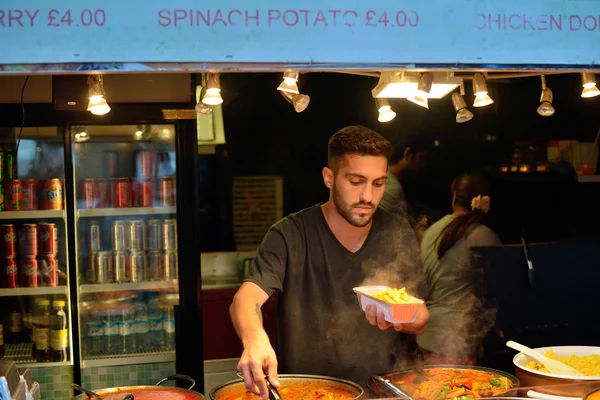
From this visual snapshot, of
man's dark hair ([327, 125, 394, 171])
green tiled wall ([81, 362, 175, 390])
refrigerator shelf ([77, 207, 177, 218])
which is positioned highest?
man's dark hair ([327, 125, 394, 171])

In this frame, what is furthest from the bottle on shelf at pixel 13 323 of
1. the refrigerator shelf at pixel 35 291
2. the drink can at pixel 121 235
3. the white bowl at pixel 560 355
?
the white bowl at pixel 560 355

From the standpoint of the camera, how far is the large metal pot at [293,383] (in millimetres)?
2404

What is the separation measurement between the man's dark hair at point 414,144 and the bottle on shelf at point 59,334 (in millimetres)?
2780

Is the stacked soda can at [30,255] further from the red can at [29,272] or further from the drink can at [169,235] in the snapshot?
the drink can at [169,235]

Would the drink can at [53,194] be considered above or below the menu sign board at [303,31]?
below

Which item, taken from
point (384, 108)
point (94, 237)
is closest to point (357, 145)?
point (384, 108)

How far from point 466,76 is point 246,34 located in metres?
1.77

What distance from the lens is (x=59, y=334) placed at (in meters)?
4.43

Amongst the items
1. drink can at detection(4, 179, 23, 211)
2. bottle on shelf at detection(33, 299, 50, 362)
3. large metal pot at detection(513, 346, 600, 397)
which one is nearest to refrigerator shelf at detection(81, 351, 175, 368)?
bottle on shelf at detection(33, 299, 50, 362)

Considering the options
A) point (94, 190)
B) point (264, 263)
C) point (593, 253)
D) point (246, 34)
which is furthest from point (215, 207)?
point (246, 34)

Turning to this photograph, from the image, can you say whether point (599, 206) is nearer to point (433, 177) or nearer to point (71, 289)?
point (433, 177)

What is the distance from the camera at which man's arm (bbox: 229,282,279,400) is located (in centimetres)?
227

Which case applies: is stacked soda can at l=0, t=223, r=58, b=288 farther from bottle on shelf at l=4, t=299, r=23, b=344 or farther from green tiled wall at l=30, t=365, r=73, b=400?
green tiled wall at l=30, t=365, r=73, b=400

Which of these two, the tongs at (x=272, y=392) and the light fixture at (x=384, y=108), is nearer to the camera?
the tongs at (x=272, y=392)
